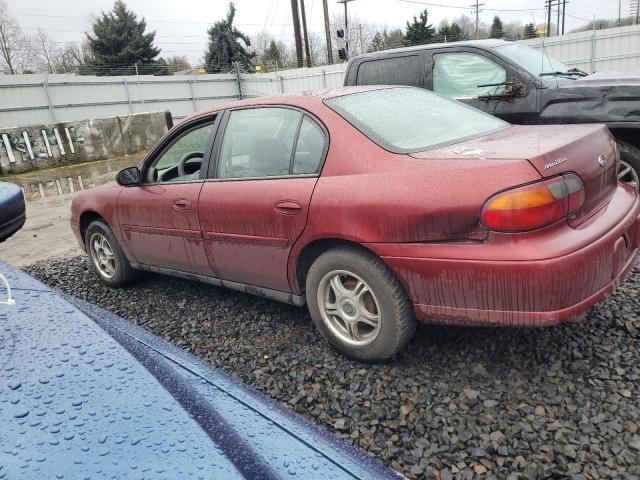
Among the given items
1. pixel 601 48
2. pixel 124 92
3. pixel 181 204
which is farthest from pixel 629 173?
pixel 124 92

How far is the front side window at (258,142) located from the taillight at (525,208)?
1.27m

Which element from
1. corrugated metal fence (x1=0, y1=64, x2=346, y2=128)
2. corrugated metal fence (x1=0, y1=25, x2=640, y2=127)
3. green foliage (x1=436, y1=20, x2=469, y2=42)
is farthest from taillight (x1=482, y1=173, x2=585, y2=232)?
green foliage (x1=436, y1=20, x2=469, y2=42)

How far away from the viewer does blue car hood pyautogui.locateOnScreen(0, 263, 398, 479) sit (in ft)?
3.60

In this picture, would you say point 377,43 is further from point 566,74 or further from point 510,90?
point 510,90

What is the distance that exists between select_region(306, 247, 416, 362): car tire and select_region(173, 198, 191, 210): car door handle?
44.2 inches

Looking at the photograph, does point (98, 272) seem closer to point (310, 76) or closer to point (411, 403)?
point (411, 403)

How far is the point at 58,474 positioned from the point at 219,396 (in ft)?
1.54

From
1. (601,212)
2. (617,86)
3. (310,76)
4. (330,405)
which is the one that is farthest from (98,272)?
(310,76)

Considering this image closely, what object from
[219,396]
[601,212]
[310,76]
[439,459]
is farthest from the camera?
[310,76]

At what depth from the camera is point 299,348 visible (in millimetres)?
3074

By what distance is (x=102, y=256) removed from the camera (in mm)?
4613

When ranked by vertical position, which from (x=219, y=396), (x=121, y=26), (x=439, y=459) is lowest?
(x=439, y=459)

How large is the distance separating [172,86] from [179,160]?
1997 cm

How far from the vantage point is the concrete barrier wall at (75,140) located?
13.4m
